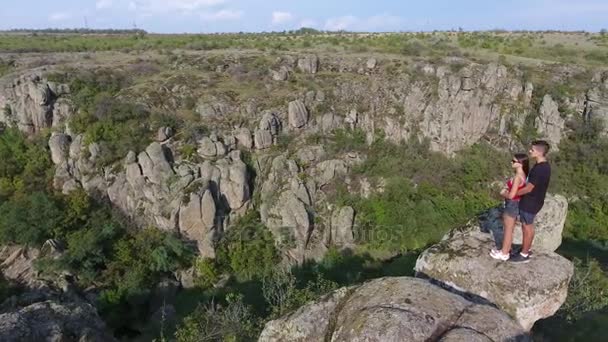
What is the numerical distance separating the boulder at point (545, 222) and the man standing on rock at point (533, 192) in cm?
178

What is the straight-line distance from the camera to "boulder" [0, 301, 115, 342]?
10.7 metres

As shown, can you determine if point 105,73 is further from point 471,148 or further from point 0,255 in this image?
point 471,148

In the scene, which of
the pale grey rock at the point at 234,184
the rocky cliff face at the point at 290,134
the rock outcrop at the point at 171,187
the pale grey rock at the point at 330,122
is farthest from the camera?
the pale grey rock at the point at 330,122

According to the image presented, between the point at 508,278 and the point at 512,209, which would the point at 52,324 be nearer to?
the point at 508,278

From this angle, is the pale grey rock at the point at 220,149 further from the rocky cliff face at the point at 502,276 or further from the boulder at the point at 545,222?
the rocky cliff face at the point at 502,276

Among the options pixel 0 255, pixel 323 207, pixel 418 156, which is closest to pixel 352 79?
pixel 418 156

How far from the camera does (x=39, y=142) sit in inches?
1161

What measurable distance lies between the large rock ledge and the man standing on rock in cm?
202

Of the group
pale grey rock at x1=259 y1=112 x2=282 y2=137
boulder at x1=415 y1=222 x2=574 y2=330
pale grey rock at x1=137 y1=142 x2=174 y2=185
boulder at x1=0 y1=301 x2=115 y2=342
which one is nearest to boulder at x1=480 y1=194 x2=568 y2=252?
boulder at x1=415 y1=222 x2=574 y2=330

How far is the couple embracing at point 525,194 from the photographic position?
28.1 feet

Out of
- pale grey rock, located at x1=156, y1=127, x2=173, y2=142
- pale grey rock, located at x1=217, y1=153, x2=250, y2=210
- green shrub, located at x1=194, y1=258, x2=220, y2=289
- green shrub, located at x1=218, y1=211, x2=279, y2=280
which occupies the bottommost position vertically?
green shrub, located at x1=194, y1=258, x2=220, y2=289

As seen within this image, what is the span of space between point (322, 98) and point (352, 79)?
3771mm

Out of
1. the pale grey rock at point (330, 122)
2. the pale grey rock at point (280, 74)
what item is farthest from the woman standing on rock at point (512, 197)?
the pale grey rock at point (280, 74)

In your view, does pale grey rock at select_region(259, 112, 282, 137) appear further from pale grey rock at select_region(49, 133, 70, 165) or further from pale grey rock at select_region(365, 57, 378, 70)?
pale grey rock at select_region(49, 133, 70, 165)
